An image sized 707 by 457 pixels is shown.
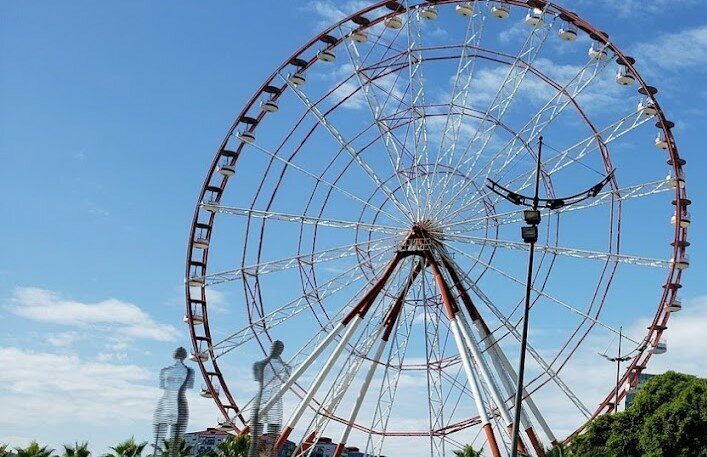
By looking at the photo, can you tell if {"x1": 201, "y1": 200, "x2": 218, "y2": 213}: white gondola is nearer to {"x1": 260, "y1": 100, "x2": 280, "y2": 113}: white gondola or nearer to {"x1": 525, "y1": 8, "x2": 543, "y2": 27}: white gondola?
{"x1": 260, "y1": 100, "x2": 280, "y2": 113}: white gondola

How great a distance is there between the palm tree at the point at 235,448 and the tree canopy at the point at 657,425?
11.7m

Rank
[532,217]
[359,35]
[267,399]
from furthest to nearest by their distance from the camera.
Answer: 1. [359,35]
2. [267,399]
3. [532,217]

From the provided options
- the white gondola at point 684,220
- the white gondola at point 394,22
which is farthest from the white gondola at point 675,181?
the white gondola at point 394,22

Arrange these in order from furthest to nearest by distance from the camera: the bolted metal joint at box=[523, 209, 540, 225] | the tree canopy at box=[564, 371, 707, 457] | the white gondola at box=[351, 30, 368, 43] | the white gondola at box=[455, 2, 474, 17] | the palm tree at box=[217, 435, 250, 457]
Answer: the white gondola at box=[351, 30, 368, 43] < the white gondola at box=[455, 2, 474, 17] < the tree canopy at box=[564, 371, 707, 457] < the palm tree at box=[217, 435, 250, 457] < the bolted metal joint at box=[523, 209, 540, 225]

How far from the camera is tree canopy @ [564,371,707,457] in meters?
36.2

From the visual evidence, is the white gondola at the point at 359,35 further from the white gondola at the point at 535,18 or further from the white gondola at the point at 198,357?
the white gondola at the point at 198,357

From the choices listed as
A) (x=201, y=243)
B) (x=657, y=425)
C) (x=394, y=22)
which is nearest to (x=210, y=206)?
(x=201, y=243)

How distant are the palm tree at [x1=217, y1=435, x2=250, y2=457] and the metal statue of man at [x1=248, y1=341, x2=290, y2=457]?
5350 millimetres

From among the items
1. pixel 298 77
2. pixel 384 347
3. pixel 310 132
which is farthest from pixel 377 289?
pixel 298 77

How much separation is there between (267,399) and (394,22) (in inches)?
776

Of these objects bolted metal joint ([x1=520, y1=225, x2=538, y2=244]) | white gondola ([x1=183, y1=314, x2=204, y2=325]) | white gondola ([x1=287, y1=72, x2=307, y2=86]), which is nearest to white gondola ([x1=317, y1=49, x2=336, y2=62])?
white gondola ([x1=287, y1=72, x2=307, y2=86])

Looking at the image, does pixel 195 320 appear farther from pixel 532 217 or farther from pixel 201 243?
pixel 532 217

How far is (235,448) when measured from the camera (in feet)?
108

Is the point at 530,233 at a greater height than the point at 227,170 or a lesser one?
lesser
